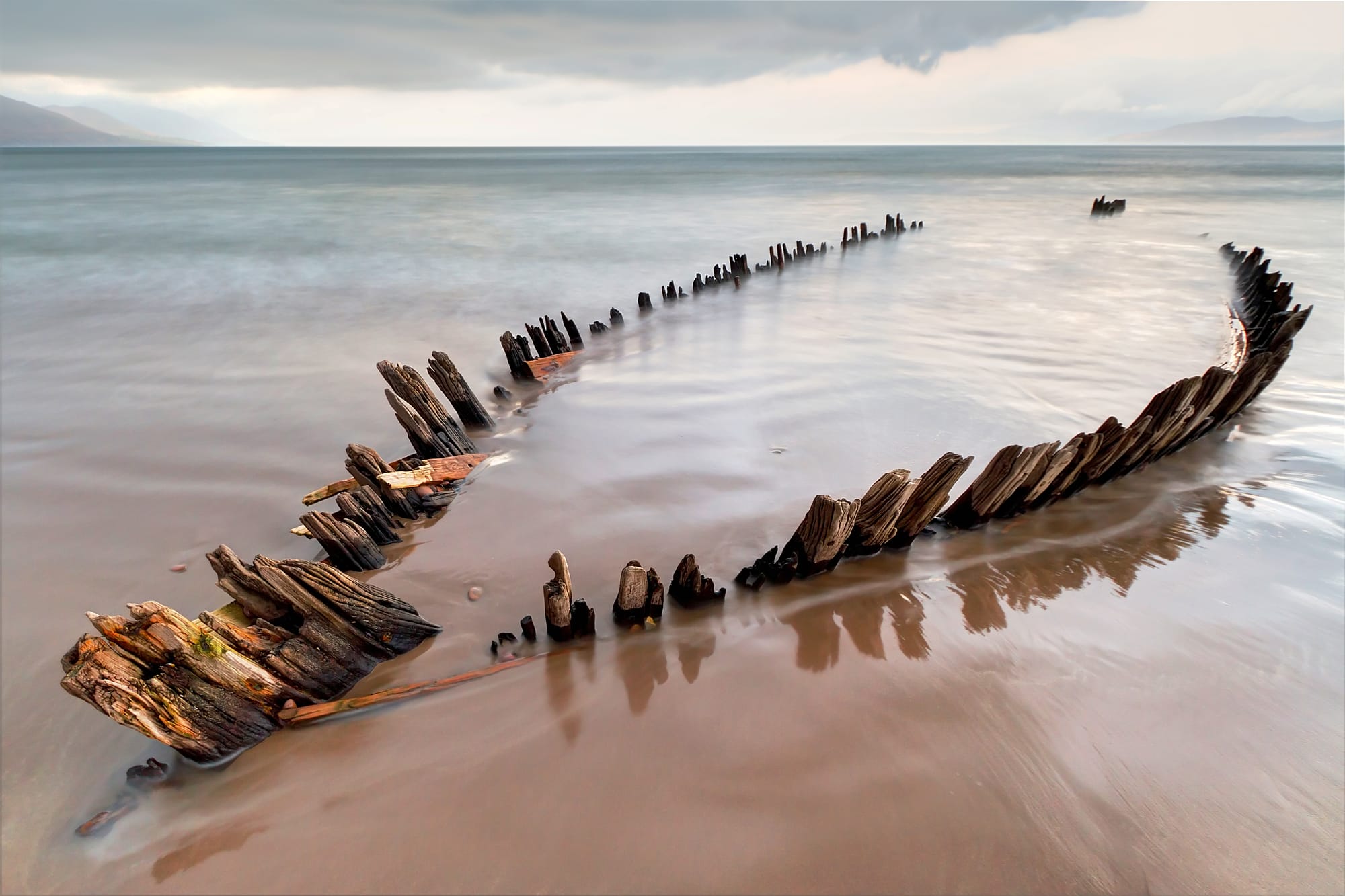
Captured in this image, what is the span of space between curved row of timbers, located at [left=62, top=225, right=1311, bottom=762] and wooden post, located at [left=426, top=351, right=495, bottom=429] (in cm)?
57

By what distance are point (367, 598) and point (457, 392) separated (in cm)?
268

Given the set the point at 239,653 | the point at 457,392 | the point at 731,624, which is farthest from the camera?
the point at 457,392

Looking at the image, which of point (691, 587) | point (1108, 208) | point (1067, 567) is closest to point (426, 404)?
point (691, 587)

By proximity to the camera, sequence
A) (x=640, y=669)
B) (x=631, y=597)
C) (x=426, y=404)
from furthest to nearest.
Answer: (x=426, y=404), (x=631, y=597), (x=640, y=669)

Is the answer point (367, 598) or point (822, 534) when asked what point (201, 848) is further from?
point (822, 534)

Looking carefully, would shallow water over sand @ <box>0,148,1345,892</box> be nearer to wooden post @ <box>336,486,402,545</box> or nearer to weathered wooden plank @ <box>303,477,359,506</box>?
wooden post @ <box>336,486,402,545</box>

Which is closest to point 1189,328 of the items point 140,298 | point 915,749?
point 915,749

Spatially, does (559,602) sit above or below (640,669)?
above

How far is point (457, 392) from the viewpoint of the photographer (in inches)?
203

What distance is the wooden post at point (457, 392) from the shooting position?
4988 millimetres

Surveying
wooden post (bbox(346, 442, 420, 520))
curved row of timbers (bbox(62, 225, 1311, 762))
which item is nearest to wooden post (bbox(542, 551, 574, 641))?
curved row of timbers (bbox(62, 225, 1311, 762))

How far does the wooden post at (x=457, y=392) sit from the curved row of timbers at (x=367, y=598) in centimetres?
57

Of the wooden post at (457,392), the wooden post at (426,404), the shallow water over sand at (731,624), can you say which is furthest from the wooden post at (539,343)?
the wooden post at (426,404)

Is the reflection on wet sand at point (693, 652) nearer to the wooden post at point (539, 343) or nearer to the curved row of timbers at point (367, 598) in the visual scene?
the curved row of timbers at point (367, 598)
